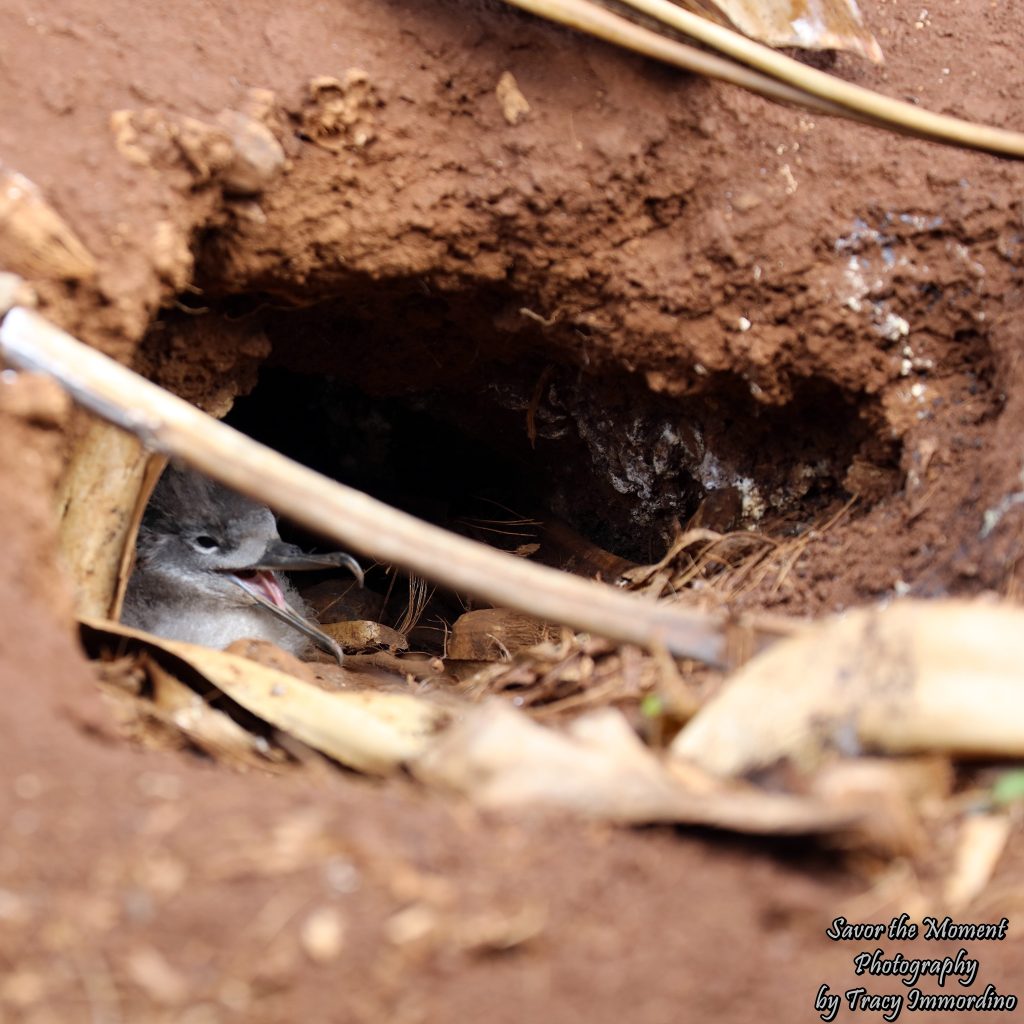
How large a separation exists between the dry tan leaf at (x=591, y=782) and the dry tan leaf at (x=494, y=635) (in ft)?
5.73

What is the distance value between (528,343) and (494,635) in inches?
36.3

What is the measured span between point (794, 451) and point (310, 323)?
1503 mm

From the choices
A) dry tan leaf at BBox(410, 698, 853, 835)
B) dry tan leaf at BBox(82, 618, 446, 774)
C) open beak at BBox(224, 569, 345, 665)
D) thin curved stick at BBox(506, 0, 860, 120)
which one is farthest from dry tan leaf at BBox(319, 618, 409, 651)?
dry tan leaf at BBox(410, 698, 853, 835)

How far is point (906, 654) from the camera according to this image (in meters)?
1.65

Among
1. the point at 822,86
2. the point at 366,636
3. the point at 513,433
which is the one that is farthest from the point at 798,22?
the point at 366,636

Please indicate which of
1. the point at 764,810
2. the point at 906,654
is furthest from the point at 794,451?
the point at 764,810

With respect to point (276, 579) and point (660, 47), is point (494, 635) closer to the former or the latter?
point (276, 579)

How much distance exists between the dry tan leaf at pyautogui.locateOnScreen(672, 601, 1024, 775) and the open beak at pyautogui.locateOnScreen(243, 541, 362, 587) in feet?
7.19

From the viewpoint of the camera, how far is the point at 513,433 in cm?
416

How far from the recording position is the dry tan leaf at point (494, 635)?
3.49 m

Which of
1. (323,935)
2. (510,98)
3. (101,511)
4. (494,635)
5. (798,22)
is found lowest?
(494,635)

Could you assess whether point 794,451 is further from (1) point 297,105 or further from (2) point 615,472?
(1) point 297,105

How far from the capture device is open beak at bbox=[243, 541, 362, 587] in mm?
3785

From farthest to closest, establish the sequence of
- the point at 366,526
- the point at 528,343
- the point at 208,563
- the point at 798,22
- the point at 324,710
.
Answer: the point at 208,563 < the point at 528,343 < the point at 798,22 < the point at 324,710 < the point at 366,526
